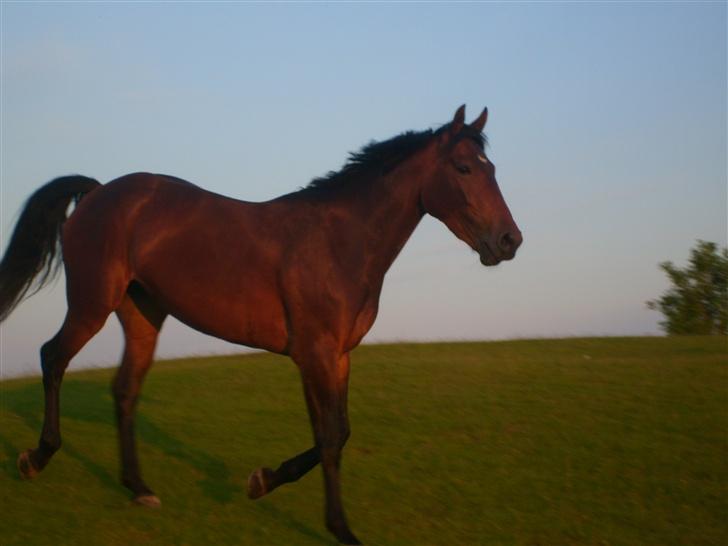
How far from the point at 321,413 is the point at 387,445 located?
10.6 ft

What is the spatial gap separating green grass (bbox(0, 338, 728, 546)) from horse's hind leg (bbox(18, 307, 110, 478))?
0.72ft

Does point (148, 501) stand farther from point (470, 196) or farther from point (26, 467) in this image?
point (470, 196)

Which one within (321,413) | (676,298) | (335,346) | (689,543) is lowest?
(689,543)

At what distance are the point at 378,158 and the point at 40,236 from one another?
3170 mm

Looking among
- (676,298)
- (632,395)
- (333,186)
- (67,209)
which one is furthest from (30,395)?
(676,298)

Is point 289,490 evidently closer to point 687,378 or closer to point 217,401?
point 217,401

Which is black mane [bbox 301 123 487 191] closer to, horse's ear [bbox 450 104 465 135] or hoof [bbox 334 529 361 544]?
Result: horse's ear [bbox 450 104 465 135]

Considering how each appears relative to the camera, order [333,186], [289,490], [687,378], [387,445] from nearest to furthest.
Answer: [333,186] < [289,490] < [387,445] < [687,378]

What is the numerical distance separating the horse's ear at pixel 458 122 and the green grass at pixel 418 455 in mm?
2970

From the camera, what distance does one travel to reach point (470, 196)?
23.3 ft

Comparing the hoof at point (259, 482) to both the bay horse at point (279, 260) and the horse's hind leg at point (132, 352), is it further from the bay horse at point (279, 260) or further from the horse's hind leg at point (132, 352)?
the horse's hind leg at point (132, 352)

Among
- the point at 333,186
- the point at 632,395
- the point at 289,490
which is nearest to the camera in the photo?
the point at 333,186

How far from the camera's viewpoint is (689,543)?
731 cm

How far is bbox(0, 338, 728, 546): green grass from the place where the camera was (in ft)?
24.0
